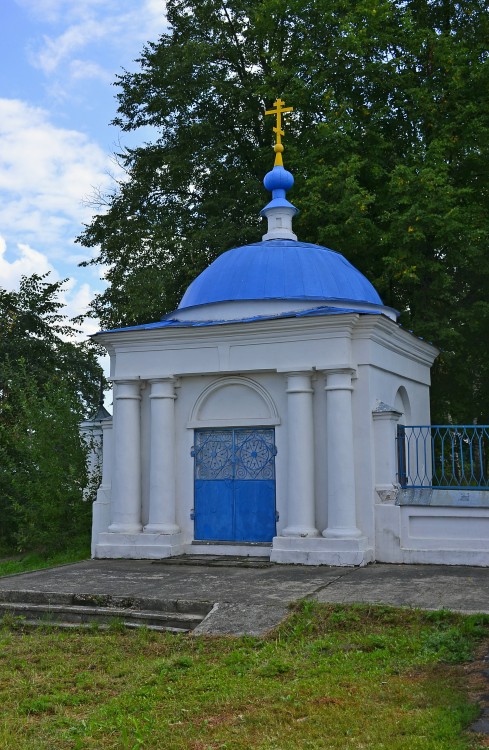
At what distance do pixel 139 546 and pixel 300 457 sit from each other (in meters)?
2.80

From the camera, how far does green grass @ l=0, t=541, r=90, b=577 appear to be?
46.9 feet

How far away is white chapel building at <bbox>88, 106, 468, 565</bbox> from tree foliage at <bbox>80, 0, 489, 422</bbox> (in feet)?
11.3

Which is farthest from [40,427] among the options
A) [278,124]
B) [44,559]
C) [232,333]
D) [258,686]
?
[258,686]

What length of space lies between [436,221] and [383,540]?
7.00 m

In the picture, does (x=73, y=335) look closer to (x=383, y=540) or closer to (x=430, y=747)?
(x=383, y=540)

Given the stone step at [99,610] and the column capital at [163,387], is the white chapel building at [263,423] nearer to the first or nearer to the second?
the column capital at [163,387]

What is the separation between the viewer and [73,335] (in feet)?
84.3

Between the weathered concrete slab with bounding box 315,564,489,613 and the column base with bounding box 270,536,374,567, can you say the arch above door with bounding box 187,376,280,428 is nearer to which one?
the column base with bounding box 270,536,374,567

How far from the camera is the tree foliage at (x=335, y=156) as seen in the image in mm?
16766

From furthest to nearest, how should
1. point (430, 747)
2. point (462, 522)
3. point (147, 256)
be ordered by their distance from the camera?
point (147, 256) → point (462, 522) → point (430, 747)

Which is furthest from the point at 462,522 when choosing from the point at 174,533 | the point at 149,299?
the point at 149,299

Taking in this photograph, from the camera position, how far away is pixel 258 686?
5.71m

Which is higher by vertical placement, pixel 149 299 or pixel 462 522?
pixel 149 299

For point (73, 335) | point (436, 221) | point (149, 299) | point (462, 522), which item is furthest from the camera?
point (73, 335)
